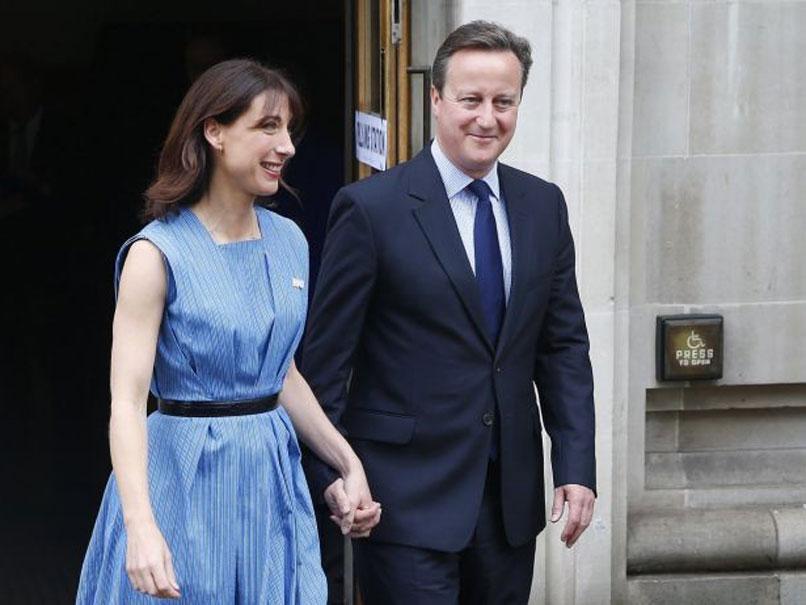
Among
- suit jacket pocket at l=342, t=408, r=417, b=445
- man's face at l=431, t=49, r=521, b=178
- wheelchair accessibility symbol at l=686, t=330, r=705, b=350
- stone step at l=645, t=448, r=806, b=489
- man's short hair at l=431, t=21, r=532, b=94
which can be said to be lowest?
stone step at l=645, t=448, r=806, b=489

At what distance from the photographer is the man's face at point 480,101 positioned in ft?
15.3

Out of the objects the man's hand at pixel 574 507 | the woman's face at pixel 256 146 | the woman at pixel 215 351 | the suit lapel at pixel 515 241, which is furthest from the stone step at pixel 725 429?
the woman's face at pixel 256 146

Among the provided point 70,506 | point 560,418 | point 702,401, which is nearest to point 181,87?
point 70,506

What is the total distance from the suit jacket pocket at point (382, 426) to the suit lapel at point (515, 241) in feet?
0.93

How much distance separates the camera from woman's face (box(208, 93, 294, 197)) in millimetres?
4234

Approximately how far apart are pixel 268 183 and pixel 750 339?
2.93 m

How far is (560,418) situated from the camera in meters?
4.94

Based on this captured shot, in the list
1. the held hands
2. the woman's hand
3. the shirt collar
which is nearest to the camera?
the woman's hand

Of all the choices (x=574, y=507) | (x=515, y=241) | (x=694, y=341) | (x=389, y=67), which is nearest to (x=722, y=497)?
(x=694, y=341)

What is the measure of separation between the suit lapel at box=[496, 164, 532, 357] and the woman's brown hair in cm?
79

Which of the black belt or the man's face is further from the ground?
the man's face

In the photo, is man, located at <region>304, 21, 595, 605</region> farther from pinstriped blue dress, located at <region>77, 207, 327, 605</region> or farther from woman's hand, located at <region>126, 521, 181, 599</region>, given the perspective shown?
woman's hand, located at <region>126, 521, 181, 599</region>

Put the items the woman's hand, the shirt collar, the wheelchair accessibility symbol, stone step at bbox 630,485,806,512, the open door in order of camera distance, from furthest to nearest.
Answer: stone step at bbox 630,485,806,512
the wheelchair accessibility symbol
the open door
the shirt collar
the woman's hand

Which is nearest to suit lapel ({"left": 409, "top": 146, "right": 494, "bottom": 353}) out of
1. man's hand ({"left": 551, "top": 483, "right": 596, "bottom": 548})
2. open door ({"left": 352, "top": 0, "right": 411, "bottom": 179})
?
man's hand ({"left": 551, "top": 483, "right": 596, "bottom": 548})
